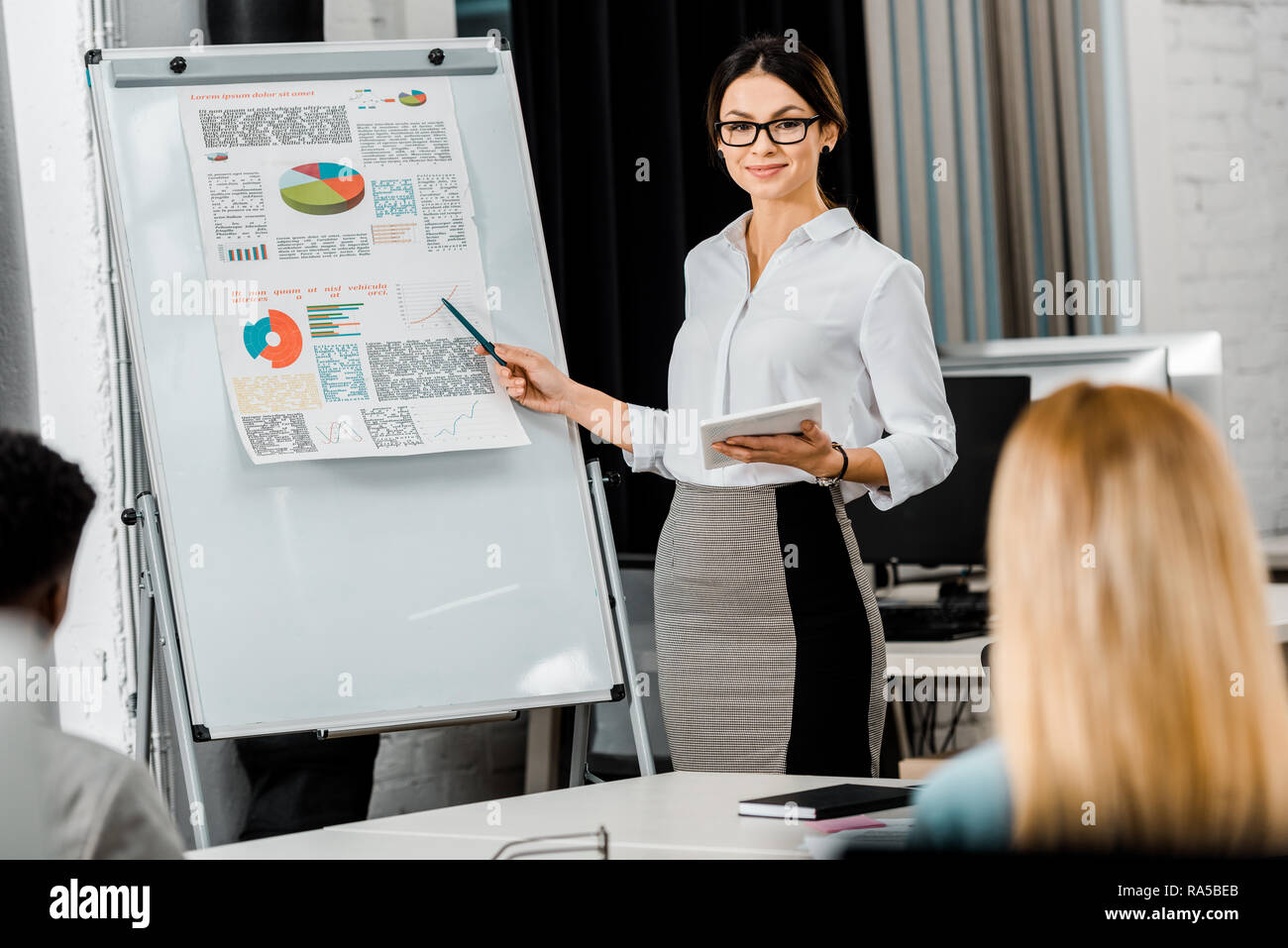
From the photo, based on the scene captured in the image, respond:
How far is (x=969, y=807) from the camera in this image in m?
0.93

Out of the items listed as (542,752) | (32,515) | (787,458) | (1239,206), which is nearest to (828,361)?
(787,458)

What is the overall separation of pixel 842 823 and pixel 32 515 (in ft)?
2.58

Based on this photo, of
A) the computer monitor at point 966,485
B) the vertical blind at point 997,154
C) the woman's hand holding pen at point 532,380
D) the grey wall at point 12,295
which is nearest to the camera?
the woman's hand holding pen at point 532,380

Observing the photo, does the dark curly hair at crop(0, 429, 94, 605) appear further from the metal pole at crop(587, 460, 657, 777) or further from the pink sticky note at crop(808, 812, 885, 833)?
the metal pole at crop(587, 460, 657, 777)

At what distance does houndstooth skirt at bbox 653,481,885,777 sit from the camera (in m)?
1.90

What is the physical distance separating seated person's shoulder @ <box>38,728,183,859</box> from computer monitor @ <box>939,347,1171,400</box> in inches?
79.5

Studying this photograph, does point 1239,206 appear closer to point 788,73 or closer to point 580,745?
point 788,73

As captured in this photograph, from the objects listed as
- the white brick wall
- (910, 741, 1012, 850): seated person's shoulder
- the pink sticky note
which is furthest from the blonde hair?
the white brick wall

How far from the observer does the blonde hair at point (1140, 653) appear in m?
0.84

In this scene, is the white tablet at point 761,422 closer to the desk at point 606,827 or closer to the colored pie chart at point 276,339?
the desk at point 606,827

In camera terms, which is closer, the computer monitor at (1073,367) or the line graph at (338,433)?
the line graph at (338,433)

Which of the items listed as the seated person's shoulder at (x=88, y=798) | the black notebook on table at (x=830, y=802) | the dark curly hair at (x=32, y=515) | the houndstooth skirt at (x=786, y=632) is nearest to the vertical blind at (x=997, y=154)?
the houndstooth skirt at (x=786, y=632)

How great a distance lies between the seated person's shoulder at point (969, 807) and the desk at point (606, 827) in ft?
1.28

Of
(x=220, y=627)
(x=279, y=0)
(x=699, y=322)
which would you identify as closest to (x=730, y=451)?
(x=699, y=322)
